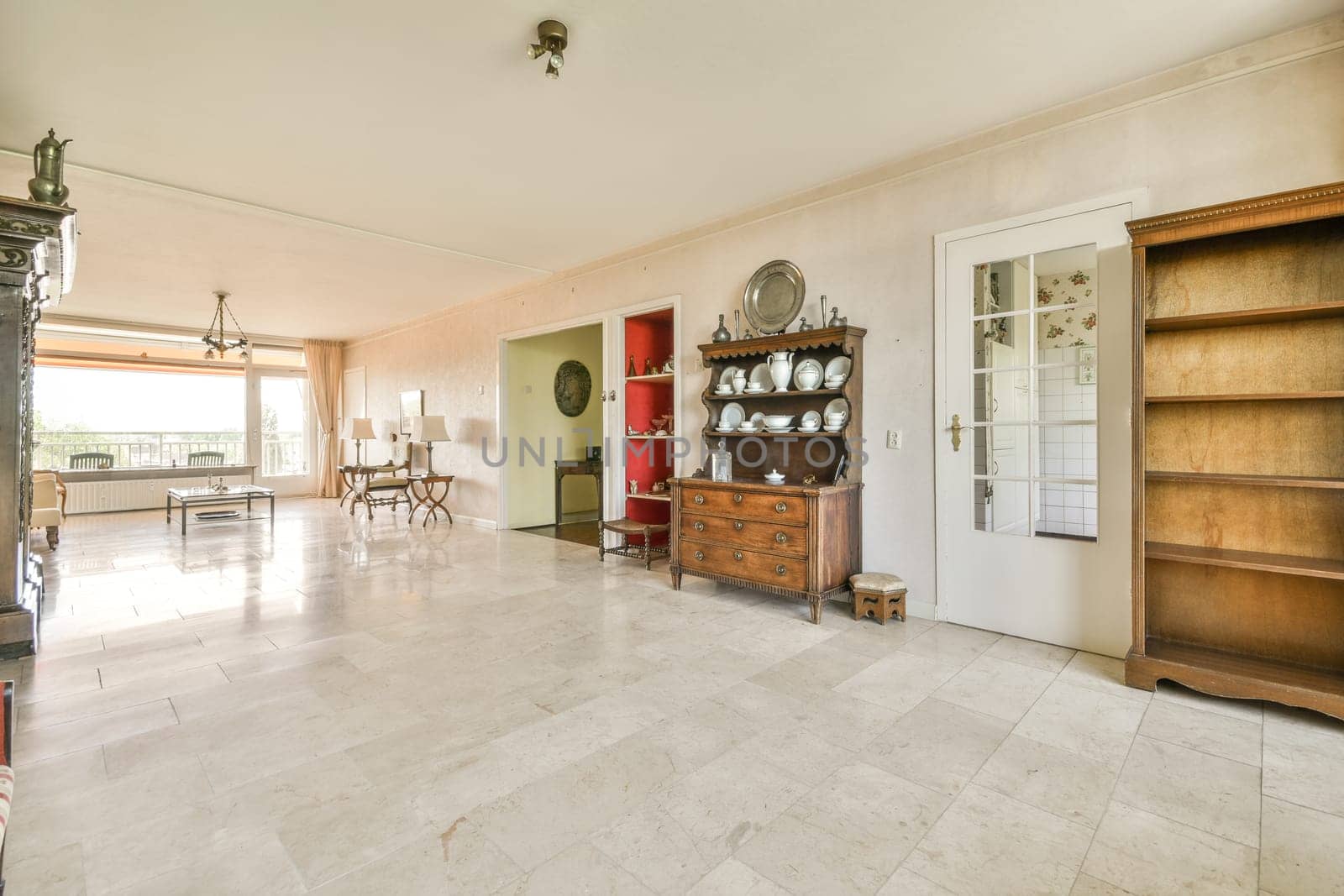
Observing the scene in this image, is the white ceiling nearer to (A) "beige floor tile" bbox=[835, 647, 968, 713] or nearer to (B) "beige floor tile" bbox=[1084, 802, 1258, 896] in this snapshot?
(A) "beige floor tile" bbox=[835, 647, 968, 713]

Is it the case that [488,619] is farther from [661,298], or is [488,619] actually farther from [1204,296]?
[1204,296]

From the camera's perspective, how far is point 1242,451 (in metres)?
2.59

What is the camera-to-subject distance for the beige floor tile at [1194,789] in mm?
1684

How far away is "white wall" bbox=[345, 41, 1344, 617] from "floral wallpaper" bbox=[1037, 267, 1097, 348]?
388 millimetres

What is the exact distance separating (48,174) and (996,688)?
5.05m


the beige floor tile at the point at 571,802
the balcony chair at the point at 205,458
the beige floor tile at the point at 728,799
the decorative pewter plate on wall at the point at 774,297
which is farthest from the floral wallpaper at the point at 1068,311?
the balcony chair at the point at 205,458

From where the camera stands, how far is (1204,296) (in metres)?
2.66

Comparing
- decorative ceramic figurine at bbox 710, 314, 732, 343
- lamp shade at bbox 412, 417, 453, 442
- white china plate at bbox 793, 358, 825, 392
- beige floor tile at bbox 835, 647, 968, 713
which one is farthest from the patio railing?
beige floor tile at bbox 835, 647, 968, 713

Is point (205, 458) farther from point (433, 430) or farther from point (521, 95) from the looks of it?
point (521, 95)

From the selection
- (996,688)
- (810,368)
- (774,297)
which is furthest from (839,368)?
(996,688)

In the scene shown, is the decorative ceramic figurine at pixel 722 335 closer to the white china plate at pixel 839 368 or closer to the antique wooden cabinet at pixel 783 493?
the antique wooden cabinet at pixel 783 493

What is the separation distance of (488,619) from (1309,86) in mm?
4609

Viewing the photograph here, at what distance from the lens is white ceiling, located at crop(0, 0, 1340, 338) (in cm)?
238

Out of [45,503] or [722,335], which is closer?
[722,335]
